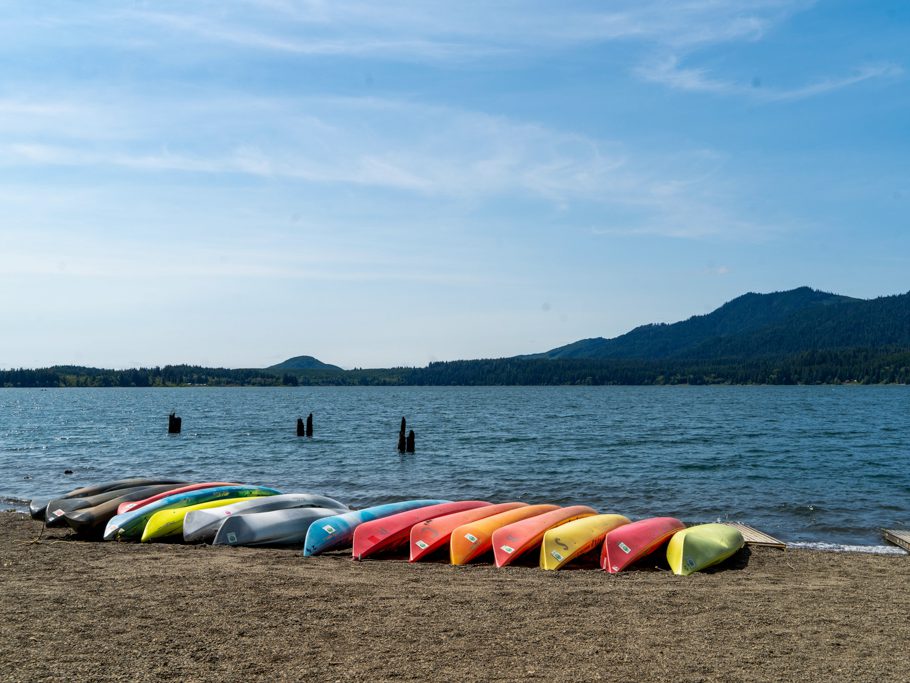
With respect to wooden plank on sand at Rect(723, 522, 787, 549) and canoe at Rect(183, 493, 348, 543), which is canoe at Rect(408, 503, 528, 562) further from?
wooden plank on sand at Rect(723, 522, 787, 549)

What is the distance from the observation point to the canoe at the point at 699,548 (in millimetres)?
11648

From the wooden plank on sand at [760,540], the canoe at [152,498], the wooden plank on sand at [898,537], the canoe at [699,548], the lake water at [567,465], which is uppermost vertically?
the canoe at [152,498]

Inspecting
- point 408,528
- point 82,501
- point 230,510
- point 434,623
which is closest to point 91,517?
point 82,501

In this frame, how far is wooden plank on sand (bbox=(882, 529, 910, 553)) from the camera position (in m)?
14.2

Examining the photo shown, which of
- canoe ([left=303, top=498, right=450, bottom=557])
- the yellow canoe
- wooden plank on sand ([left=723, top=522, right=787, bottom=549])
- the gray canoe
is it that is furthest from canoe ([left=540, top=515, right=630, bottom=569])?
the yellow canoe

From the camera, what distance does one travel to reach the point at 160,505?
15359mm

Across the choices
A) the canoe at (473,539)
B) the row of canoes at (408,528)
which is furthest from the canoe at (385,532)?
the canoe at (473,539)

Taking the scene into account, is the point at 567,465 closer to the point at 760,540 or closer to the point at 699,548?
the point at 760,540

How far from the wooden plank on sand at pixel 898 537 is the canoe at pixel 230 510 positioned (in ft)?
35.8

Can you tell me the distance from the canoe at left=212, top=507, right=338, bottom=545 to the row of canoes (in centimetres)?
2

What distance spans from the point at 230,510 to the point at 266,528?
4.66ft

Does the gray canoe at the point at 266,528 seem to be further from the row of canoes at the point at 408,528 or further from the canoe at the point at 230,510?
the canoe at the point at 230,510

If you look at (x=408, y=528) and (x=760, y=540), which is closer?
(x=408, y=528)

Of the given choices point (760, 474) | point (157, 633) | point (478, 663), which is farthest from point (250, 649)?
point (760, 474)
